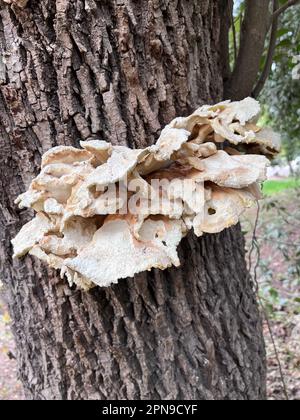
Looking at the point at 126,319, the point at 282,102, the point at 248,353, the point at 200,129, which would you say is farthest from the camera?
the point at 282,102

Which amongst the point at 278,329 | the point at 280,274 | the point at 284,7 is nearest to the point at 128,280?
the point at 284,7

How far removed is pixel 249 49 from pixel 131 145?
2.17 feet

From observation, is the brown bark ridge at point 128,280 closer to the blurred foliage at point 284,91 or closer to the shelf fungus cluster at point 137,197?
the shelf fungus cluster at point 137,197

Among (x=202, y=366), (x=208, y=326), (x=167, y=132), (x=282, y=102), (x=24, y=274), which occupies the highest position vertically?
(x=282, y=102)

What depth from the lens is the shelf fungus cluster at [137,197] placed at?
877 millimetres

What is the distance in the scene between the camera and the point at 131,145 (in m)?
1.14

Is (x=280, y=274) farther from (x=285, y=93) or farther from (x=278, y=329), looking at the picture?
(x=285, y=93)

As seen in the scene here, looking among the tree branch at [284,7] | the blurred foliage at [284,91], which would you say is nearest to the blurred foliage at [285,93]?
the blurred foliage at [284,91]

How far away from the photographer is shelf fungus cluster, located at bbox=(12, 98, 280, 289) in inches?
34.5

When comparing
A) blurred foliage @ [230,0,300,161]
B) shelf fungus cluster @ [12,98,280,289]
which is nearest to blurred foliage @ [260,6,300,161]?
blurred foliage @ [230,0,300,161]

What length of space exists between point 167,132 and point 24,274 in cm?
71

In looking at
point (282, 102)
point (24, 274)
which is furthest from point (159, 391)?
point (282, 102)

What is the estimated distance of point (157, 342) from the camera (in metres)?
1.26
